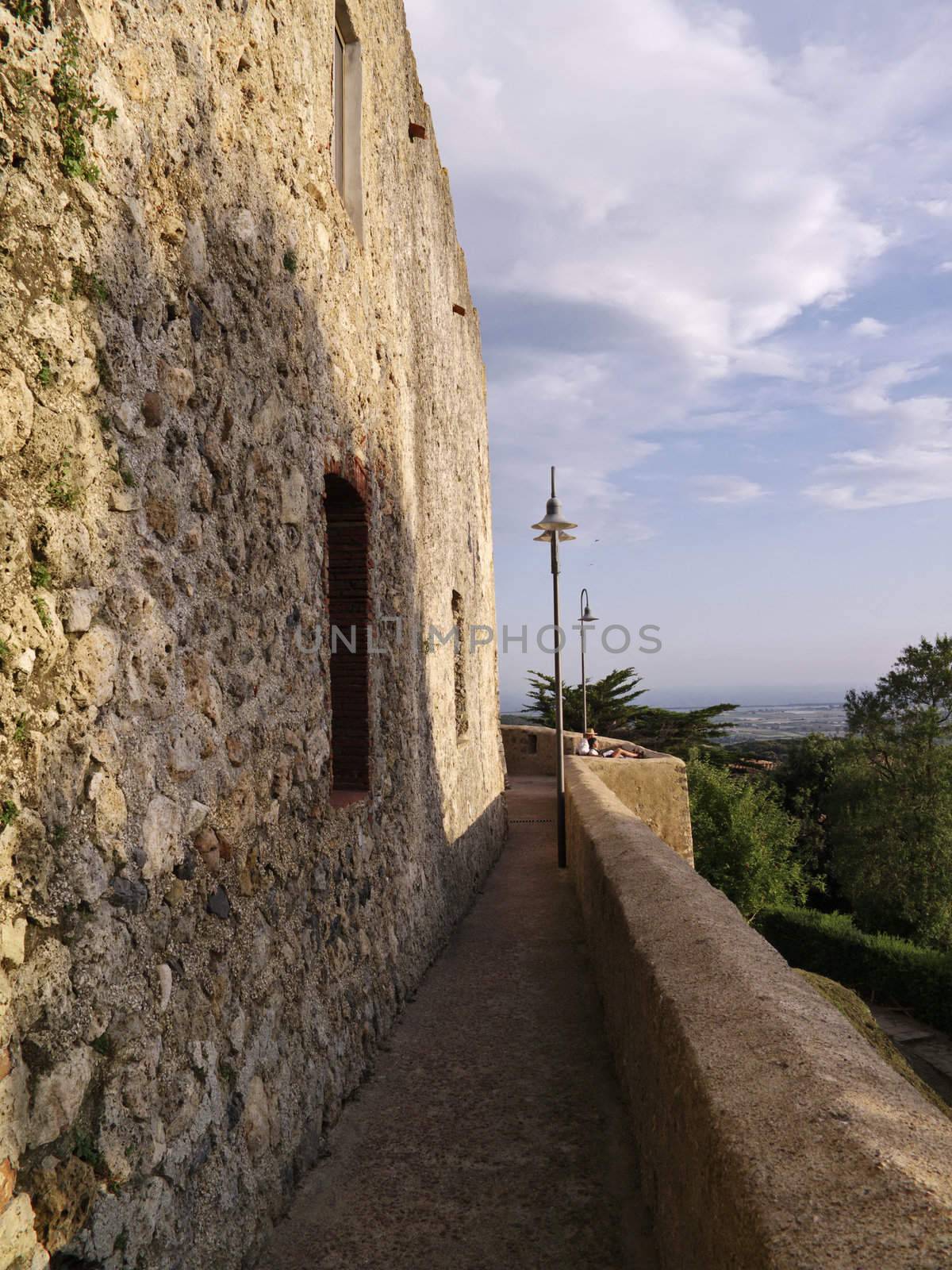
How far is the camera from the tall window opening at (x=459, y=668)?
27.9 ft

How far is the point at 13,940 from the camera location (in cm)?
→ 166

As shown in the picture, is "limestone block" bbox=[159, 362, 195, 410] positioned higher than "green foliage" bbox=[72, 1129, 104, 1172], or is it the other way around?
"limestone block" bbox=[159, 362, 195, 410]

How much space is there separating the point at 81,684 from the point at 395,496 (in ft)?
12.2

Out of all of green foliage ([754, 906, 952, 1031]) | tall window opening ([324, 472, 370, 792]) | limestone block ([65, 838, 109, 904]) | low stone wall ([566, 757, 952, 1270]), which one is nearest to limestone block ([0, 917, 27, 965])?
limestone block ([65, 838, 109, 904])

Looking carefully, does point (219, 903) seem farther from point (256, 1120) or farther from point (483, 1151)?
point (483, 1151)

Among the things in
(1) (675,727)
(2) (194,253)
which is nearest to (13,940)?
(2) (194,253)

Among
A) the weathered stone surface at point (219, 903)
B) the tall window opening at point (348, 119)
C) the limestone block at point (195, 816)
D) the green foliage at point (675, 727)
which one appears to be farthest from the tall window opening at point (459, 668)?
the green foliage at point (675, 727)

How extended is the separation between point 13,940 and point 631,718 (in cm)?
3090

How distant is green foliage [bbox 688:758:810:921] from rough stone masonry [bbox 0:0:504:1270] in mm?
21292

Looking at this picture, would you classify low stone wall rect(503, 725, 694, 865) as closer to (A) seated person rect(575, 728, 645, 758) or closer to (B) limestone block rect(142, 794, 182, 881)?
(A) seated person rect(575, 728, 645, 758)

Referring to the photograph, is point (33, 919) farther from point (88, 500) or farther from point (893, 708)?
point (893, 708)

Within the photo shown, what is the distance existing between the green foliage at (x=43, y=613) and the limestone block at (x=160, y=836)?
0.60 metres

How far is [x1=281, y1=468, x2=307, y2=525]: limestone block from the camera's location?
3309mm

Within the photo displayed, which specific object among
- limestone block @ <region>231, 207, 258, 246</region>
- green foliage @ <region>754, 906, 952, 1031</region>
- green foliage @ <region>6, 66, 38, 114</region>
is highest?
limestone block @ <region>231, 207, 258, 246</region>
